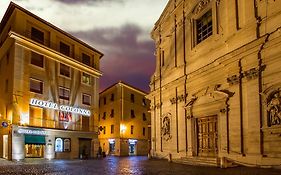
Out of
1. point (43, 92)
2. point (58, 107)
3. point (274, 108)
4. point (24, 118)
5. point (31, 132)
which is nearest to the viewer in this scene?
point (274, 108)

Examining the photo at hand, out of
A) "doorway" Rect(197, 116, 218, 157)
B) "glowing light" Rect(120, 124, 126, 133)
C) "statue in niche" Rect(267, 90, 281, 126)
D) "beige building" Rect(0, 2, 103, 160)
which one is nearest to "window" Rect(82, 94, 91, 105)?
"beige building" Rect(0, 2, 103, 160)

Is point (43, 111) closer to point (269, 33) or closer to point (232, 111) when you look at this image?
point (232, 111)

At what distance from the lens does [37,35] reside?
112 feet

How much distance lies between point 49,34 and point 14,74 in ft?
23.8

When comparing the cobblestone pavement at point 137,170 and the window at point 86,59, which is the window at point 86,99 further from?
the cobblestone pavement at point 137,170

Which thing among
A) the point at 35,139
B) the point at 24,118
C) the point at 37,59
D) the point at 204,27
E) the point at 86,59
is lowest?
the point at 35,139

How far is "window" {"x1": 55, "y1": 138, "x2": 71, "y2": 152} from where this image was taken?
35.4 m

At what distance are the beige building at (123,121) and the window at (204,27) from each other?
29.9 metres

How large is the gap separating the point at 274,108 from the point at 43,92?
25897 mm

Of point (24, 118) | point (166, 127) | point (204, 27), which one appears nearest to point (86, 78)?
point (24, 118)

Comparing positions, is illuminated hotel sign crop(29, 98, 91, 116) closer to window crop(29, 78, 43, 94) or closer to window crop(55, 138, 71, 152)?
window crop(29, 78, 43, 94)

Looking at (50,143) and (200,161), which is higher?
(200,161)

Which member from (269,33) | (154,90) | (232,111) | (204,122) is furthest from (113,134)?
(269,33)

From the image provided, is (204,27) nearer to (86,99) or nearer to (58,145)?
(58,145)
